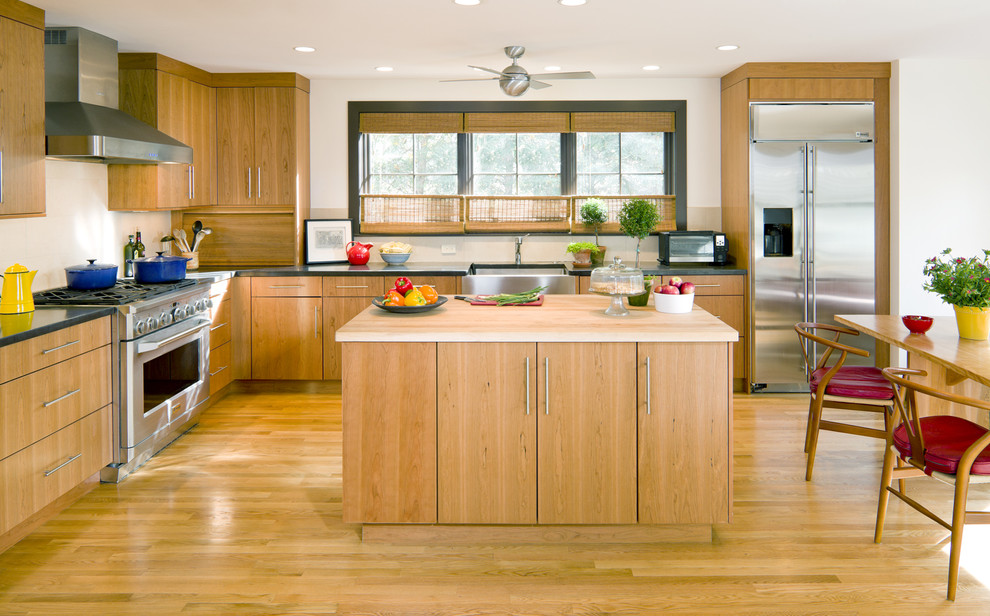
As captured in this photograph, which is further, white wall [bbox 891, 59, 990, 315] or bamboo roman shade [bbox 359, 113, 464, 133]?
bamboo roman shade [bbox 359, 113, 464, 133]

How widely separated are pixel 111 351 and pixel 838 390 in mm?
3720

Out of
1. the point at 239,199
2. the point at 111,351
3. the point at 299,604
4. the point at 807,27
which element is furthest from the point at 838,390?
the point at 239,199

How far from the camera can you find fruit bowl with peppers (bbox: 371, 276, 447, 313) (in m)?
3.46

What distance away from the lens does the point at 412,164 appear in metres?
6.61

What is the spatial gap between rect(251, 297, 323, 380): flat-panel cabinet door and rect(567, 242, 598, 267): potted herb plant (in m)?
2.05

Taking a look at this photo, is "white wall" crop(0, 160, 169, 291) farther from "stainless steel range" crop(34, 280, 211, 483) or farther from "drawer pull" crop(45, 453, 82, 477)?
"drawer pull" crop(45, 453, 82, 477)

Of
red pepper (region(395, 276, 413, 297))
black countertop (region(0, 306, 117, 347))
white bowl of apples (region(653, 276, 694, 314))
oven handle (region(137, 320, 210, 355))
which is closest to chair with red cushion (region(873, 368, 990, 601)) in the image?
white bowl of apples (region(653, 276, 694, 314))

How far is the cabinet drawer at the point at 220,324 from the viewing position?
17.7 feet

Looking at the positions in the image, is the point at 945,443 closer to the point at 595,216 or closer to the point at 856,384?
the point at 856,384

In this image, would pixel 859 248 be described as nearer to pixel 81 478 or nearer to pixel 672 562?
pixel 672 562

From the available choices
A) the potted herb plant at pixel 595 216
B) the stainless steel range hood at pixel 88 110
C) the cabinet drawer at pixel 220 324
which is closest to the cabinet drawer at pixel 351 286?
the cabinet drawer at pixel 220 324

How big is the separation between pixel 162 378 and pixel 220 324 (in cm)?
118

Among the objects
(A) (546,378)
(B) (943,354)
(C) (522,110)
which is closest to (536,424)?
(A) (546,378)

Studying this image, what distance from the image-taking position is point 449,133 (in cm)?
651
